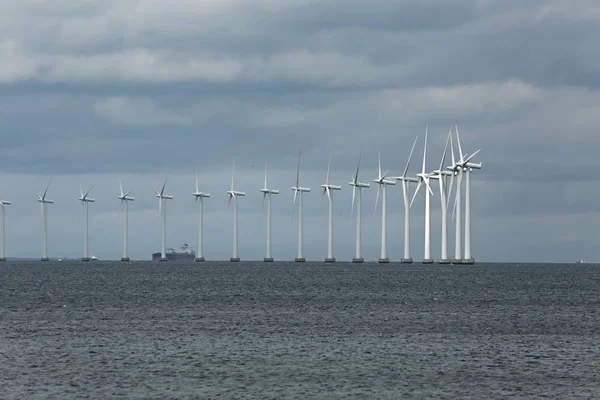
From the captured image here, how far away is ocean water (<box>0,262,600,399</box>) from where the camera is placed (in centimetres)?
5794

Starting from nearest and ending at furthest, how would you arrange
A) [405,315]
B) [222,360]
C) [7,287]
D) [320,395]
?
1. [320,395]
2. [222,360]
3. [405,315]
4. [7,287]

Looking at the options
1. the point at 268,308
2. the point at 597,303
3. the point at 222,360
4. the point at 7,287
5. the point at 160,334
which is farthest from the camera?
the point at 7,287

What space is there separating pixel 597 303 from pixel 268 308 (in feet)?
141

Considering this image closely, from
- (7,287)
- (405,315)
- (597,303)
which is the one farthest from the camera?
(7,287)

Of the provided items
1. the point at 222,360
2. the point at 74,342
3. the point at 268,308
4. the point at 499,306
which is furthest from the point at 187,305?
the point at 222,360

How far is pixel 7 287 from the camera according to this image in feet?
568

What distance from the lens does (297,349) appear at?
7456 cm

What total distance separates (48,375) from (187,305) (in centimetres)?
5942

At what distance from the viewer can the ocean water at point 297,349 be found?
57.9 m

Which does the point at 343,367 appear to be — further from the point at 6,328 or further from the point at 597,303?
the point at 597,303

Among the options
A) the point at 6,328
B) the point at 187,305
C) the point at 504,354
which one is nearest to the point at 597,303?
the point at 187,305

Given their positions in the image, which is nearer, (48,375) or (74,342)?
(48,375)

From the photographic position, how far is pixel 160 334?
278 feet

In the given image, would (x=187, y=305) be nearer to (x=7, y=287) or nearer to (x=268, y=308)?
(x=268, y=308)
